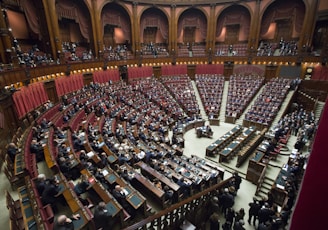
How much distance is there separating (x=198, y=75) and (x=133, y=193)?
1680 cm

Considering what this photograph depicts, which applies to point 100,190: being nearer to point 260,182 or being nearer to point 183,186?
point 183,186

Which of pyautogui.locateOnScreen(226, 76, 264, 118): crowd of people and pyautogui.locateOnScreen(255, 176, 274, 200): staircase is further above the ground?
pyautogui.locateOnScreen(226, 76, 264, 118): crowd of people

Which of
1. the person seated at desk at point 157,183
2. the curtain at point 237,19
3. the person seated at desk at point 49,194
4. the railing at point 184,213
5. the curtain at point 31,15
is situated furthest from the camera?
the curtain at point 237,19

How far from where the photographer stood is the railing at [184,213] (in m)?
3.76

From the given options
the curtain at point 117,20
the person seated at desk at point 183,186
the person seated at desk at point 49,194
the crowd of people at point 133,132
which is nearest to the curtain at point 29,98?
the crowd of people at point 133,132

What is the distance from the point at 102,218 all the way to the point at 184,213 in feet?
6.19

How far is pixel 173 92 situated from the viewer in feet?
55.3

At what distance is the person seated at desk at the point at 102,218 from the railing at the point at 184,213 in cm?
85

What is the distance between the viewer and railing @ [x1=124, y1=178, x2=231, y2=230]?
376 centimetres

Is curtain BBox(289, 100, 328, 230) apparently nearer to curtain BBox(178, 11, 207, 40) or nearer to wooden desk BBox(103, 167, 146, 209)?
wooden desk BBox(103, 167, 146, 209)

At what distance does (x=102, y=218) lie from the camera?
3.90 meters

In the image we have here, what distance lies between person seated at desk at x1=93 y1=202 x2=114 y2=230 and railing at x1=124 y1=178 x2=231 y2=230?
33.6 inches

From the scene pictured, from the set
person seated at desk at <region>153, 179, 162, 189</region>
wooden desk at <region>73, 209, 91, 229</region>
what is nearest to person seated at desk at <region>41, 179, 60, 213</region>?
wooden desk at <region>73, 209, 91, 229</region>

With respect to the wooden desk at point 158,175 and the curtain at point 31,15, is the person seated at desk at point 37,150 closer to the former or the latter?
the wooden desk at point 158,175
